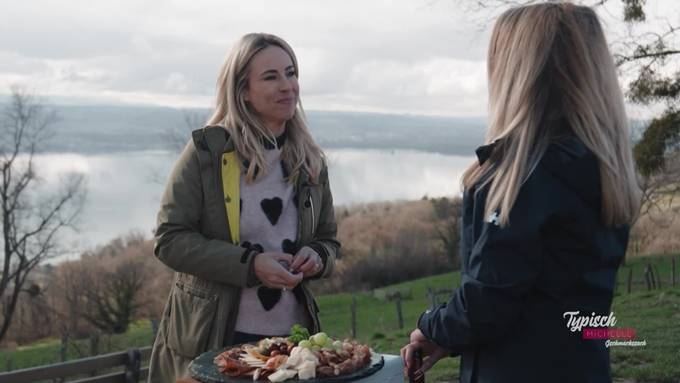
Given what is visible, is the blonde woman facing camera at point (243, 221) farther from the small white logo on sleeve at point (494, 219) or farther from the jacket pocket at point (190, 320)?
the small white logo on sleeve at point (494, 219)

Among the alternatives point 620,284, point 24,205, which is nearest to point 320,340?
point 620,284

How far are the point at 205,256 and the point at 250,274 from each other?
0.62ft

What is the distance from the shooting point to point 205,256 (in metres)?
3.34

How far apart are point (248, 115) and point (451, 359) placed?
26.5ft

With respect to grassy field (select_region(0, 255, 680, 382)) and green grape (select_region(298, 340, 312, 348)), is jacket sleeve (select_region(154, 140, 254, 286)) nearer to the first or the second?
green grape (select_region(298, 340, 312, 348))

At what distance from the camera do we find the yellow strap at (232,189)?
3457mm

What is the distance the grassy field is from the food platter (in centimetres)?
601

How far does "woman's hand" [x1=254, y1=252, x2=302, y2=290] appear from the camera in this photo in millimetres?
3314

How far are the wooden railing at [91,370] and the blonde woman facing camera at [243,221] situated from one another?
3894 mm

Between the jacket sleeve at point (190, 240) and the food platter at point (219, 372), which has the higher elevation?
the jacket sleeve at point (190, 240)

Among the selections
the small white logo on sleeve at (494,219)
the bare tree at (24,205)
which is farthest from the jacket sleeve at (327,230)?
the bare tree at (24,205)

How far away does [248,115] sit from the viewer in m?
3.64

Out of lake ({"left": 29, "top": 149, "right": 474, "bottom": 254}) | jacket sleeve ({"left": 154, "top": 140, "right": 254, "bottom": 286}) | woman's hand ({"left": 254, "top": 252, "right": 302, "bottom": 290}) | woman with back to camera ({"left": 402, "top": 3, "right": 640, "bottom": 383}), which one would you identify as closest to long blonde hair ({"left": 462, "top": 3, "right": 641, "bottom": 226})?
woman with back to camera ({"left": 402, "top": 3, "right": 640, "bottom": 383})

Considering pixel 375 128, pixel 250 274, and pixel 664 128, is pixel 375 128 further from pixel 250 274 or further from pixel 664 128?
pixel 250 274
